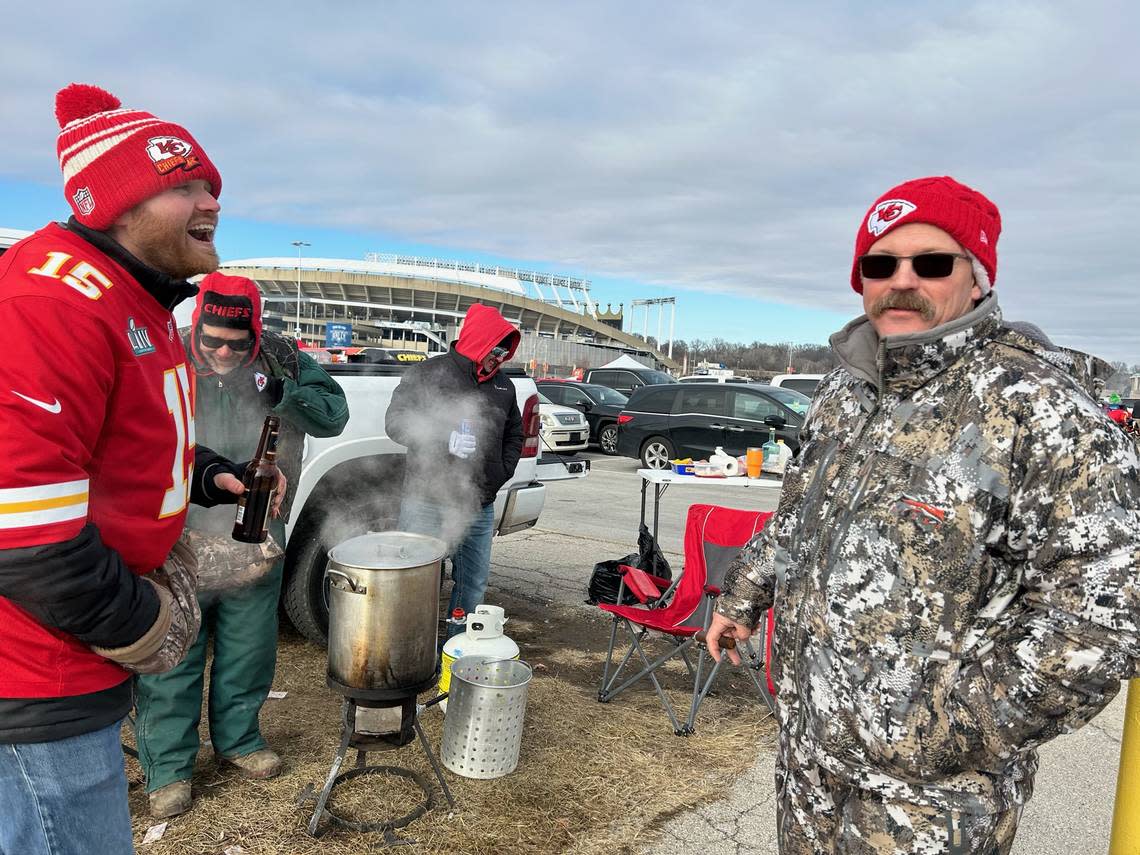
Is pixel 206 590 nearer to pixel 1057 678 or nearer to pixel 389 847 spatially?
pixel 389 847

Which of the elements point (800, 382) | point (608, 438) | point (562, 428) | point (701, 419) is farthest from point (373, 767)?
point (800, 382)

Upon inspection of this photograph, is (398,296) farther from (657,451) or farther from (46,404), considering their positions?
(46,404)

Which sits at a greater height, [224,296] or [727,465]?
[224,296]

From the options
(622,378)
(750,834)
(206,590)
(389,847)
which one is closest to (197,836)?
(389,847)

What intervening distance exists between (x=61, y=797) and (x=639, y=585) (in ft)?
11.9

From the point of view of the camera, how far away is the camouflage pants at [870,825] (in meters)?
1.56

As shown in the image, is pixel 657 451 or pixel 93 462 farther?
pixel 657 451

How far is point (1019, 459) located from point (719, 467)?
430 centimetres

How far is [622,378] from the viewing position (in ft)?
77.7

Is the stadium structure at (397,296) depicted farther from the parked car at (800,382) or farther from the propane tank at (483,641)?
the propane tank at (483,641)

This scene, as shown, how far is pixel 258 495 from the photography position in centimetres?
256

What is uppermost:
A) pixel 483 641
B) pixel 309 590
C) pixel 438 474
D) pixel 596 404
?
pixel 438 474

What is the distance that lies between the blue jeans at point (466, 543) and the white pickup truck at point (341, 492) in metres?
0.27

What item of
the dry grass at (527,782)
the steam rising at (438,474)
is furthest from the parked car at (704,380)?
the dry grass at (527,782)
